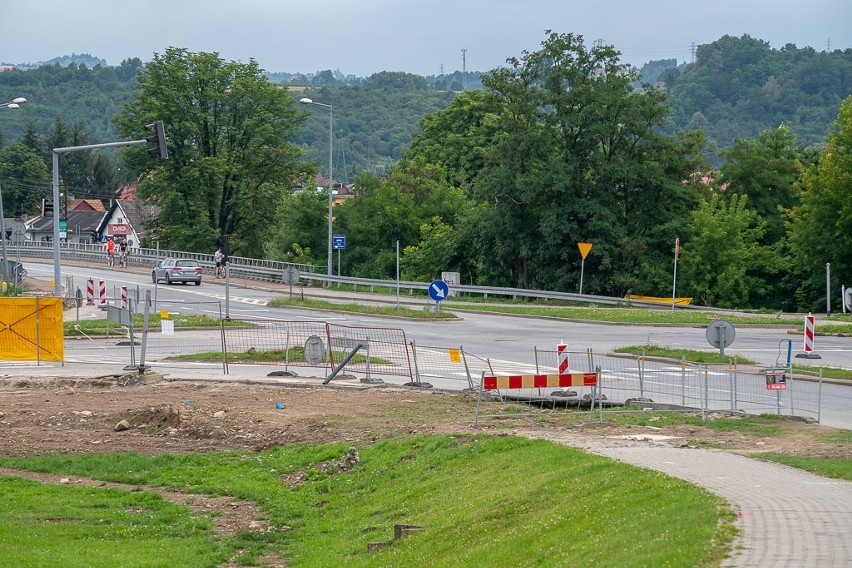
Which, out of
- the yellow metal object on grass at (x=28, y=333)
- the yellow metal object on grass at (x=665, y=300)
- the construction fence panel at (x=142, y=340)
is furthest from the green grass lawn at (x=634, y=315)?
the yellow metal object on grass at (x=28, y=333)

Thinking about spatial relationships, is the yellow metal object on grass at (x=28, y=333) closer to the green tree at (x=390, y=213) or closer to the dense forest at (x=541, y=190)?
the dense forest at (x=541, y=190)

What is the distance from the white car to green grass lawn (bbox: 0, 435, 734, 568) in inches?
1796

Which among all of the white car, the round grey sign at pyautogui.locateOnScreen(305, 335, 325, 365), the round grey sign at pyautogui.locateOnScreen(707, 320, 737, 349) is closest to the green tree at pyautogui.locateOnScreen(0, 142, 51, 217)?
the white car

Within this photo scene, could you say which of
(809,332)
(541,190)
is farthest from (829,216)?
(809,332)

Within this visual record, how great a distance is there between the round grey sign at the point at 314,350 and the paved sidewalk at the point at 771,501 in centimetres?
1510

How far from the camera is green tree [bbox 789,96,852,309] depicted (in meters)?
55.5

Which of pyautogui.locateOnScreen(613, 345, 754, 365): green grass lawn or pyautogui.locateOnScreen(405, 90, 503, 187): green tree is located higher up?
pyautogui.locateOnScreen(405, 90, 503, 187): green tree

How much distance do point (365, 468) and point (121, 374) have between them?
11522 mm

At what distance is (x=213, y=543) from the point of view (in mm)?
14773

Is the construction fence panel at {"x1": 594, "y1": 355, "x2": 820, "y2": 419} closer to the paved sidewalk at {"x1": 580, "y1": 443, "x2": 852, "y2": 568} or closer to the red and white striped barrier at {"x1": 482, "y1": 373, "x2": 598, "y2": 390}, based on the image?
the red and white striped barrier at {"x1": 482, "y1": 373, "x2": 598, "y2": 390}

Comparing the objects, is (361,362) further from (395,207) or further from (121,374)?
(395,207)

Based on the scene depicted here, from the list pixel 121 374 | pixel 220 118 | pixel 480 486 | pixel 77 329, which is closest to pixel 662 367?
pixel 121 374

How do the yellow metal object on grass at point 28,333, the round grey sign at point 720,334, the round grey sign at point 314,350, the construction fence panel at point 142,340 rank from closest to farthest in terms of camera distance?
the round grey sign at point 720,334, the yellow metal object on grass at point 28,333, the round grey sign at point 314,350, the construction fence panel at point 142,340

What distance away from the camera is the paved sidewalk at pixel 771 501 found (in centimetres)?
912
